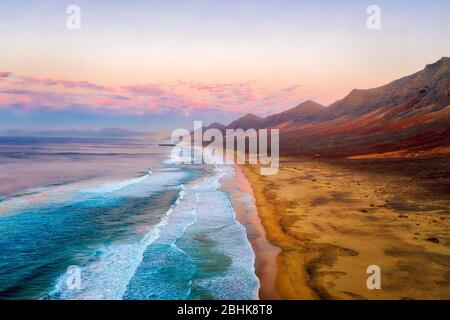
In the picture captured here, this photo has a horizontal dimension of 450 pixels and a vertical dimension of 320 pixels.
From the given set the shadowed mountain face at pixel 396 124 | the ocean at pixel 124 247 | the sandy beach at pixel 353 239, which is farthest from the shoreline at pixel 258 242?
the shadowed mountain face at pixel 396 124

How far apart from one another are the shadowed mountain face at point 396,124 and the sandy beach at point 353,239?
28145 mm

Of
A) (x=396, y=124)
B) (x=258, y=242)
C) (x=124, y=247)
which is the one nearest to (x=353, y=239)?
(x=258, y=242)

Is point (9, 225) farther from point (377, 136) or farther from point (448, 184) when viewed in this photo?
point (377, 136)

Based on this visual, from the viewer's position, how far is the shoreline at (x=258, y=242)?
36.4 ft

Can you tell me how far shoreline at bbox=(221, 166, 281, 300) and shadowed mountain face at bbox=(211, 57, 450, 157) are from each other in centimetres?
3129

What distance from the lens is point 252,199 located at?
26234 mm

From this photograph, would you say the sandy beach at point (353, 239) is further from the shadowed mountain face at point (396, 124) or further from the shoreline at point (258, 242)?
the shadowed mountain face at point (396, 124)

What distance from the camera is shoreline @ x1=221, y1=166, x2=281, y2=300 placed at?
11.1 meters

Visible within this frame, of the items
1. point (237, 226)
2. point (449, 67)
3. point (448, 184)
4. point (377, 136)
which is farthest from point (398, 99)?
point (237, 226)

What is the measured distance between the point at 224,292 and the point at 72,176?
35815 mm

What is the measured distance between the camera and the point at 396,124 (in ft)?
291

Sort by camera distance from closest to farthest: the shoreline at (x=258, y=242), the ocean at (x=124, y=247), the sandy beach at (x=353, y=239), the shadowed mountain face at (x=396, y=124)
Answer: the sandy beach at (x=353, y=239) → the shoreline at (x=258, y=242) → the ocean at (x=124, y=247) → the shadowed mountain face at (x=396, y=124)

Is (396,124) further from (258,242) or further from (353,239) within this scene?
(258,242)

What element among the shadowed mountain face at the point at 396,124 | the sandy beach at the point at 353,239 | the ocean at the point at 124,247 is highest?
the shadowed mountain face at the point at 396,124
